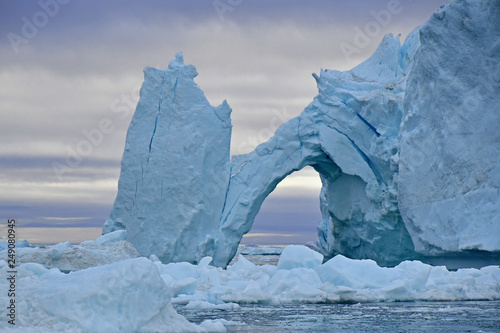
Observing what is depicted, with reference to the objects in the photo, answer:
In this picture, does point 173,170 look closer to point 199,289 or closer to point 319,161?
point 319,161

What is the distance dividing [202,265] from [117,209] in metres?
4.64

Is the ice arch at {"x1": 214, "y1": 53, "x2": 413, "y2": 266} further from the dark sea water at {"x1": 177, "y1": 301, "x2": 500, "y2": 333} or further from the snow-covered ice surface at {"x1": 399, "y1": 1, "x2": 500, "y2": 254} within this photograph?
the dark sea water at {"x1": 177, "y1": 301, "x2": 500, "y2": 333}

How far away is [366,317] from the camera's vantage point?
713cm

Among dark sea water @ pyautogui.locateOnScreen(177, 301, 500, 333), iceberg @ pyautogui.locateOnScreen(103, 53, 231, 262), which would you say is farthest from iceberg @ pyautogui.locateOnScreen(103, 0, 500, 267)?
dark sea water @ pyautogui.locateOnScreen(177, 301, 500, 333)

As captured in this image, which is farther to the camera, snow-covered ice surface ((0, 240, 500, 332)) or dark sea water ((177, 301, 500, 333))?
dark sea water ((177, 301, 500, 333))

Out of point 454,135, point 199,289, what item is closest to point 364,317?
point 199,289

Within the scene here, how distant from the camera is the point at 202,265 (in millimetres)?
11461

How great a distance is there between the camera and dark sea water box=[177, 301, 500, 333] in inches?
243

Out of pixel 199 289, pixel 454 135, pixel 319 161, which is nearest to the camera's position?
pixel 199 289

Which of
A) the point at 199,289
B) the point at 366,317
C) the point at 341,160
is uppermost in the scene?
the point at 341,160

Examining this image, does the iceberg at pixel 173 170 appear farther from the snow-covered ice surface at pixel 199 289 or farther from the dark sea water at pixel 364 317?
the dark sea water at pixel 364 317

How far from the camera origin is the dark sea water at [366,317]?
243 inches

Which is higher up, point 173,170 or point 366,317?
point 173,170

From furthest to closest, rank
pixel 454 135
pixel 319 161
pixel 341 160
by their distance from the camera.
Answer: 1. pixel 319 161
2. pixel 341 160
3. pixel 454 135
